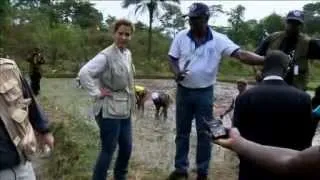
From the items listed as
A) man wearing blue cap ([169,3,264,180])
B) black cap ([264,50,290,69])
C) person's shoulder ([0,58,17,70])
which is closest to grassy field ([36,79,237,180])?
man wearing blue cap ([169,3,264,180])

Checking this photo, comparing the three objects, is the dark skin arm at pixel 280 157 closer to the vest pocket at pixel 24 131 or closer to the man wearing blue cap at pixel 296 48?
the vest pocket at pixel 24 131

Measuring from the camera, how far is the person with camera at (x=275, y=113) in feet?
12.3

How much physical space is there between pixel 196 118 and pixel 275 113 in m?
2.05

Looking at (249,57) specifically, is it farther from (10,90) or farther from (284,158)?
(284,158)

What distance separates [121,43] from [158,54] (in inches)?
1441

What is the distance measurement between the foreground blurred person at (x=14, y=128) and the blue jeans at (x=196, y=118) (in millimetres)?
2263

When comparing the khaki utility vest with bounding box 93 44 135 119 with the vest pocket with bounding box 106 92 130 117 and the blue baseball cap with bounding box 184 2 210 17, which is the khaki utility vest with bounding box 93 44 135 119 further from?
the blue baseball cap with bounding box 184 2 210 17

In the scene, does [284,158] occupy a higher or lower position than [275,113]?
higher

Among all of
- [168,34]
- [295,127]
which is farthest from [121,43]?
[168,34]

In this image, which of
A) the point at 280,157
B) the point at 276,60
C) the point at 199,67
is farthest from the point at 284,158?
the point at 199,67

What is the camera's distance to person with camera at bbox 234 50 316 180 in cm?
375

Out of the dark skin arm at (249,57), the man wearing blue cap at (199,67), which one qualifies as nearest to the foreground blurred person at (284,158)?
the dark skin arm at (249,57)

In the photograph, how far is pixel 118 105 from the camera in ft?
16.9

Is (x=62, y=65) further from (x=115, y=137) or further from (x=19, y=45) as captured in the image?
(x=115, y=137)
